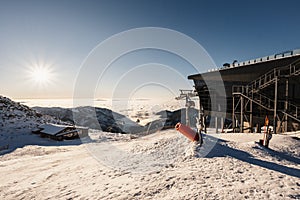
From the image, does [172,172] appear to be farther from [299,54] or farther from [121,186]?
[299,54]

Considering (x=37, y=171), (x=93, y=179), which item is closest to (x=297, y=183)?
(x=93, y=179)

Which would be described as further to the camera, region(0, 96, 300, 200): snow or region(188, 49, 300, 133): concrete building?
region(188, 49, 300, 133): concrete building

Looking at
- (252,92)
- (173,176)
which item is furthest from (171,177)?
(252,92)

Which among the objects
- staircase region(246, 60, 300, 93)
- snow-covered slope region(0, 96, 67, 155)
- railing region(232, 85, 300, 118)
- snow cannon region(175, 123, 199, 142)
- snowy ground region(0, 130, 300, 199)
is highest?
staircase region(246, 60, 300, 93)

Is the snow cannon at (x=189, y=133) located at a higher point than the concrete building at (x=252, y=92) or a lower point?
lower

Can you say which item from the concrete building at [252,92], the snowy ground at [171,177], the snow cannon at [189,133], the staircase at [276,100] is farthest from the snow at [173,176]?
the concrete building at [252,92]

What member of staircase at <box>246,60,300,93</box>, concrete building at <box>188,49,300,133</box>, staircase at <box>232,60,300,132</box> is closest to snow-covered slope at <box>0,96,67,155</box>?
concrete building at <box>188,49,300,133</box>

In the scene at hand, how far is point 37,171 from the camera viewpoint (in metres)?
8.12

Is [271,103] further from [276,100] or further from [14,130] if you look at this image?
[14,130]

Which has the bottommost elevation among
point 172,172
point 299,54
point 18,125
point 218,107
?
point 18,125

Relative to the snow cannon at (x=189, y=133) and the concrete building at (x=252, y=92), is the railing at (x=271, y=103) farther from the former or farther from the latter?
the snow cannon at (x=189, y=133)

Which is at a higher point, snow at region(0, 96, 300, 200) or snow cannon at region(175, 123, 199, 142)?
snow cannon at region(175, 123, 199, 142)

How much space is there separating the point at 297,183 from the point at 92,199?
6.03m

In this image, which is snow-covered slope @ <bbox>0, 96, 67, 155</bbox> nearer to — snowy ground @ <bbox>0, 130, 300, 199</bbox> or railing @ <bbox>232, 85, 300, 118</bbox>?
snowy ground @ <bbox>0, 130, 300, 199</bbox>
